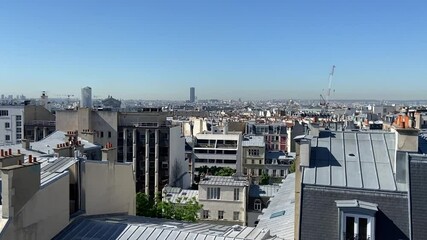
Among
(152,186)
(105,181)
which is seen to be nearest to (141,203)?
(105,181)

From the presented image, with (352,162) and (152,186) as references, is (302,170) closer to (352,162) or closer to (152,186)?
(352,162)

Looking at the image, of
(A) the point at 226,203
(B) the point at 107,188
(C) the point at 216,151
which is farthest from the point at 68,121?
(B) the point at 107,188

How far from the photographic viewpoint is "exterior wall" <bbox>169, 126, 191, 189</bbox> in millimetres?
68250

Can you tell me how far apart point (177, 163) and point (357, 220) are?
57.5 meters

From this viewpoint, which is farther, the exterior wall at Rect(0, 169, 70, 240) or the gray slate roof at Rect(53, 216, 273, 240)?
the gray slate roof at Rect(53, 216, 273, 240)

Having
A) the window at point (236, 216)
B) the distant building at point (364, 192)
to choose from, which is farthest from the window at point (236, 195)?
the distant building at point (364, 192)

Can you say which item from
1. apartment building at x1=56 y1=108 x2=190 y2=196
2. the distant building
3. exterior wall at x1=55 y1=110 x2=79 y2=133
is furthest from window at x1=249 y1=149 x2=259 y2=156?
the distant building

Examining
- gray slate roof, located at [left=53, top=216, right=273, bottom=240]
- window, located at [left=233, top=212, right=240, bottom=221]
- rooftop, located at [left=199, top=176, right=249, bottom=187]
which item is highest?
gray slate roof, located at [left=53, top=216, right=273, bottom=240]

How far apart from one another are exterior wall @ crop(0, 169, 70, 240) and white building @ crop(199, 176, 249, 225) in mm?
31059

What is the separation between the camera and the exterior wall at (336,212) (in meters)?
14.2

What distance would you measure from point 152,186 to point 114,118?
1232 cm

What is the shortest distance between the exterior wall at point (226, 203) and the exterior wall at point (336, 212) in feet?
105

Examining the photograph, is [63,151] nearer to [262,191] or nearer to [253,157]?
[262,191]

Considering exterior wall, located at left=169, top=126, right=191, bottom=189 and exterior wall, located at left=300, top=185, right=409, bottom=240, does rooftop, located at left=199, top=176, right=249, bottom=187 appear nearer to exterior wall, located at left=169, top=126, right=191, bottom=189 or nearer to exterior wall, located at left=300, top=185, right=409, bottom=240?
exterior wall, located at left=169, top=126, right=191, bottom=189
